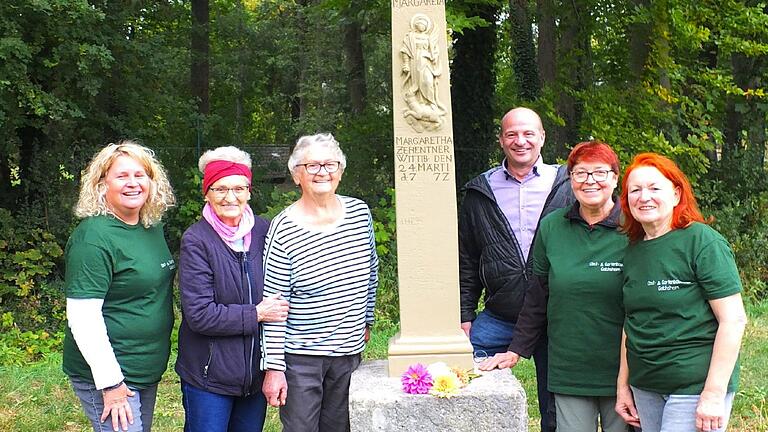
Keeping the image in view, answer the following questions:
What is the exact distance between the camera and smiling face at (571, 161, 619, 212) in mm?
3385

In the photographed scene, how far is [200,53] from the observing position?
13.7m

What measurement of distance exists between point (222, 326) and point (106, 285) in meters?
0.50

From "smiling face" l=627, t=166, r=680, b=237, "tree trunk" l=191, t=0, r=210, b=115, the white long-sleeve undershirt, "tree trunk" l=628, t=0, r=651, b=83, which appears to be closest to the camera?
"smiling face" l=627, t=166, r=680, b=237

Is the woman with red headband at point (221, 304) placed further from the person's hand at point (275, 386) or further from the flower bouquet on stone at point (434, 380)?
the flower bouquet on stone at point (434, 380)

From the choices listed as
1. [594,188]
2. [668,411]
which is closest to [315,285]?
[594,188]

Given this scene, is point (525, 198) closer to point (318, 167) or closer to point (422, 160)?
point (422, 160)

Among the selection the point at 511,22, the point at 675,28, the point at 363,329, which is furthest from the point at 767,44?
the point at 363,329

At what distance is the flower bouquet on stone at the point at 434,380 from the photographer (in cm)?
360

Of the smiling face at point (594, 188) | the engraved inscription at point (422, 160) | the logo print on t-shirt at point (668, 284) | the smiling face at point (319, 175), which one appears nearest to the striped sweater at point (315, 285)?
the smiling face at point (319, 175)

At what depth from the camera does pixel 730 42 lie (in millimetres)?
9141

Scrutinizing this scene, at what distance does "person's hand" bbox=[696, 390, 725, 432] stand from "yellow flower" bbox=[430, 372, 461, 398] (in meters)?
1.07

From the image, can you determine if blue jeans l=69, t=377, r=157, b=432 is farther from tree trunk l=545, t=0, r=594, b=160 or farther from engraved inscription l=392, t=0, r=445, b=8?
tree trunk l=545, t=0, r=594, b=160

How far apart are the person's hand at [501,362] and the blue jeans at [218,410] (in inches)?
42.6

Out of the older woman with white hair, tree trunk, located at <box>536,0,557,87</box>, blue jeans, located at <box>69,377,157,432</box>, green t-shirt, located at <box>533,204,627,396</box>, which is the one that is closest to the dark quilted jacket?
green t-shirt, located at <box>533,204,627,396</box>
